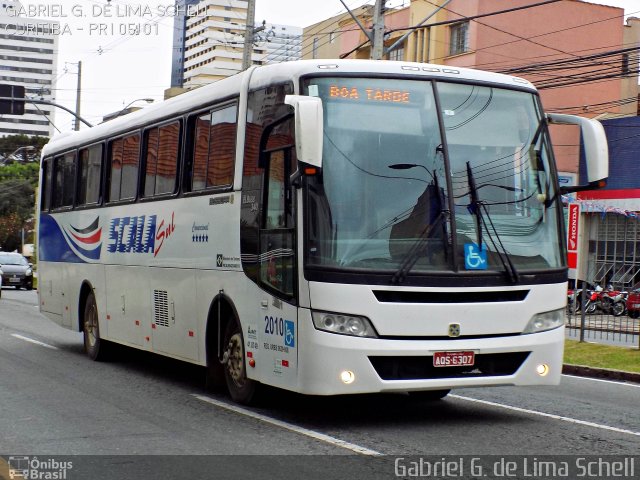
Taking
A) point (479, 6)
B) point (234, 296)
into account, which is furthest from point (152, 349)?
point (479, 6)

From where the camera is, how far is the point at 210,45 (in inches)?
2810

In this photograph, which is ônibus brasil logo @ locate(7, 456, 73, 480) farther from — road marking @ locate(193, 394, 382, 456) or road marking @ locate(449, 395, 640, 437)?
road marking @ locate(449, 395, 640, 437)

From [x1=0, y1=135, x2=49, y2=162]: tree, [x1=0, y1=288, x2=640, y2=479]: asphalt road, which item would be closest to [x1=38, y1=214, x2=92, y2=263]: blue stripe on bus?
[x1=0, y1=288, x2=640, y2=479]: asphalt road

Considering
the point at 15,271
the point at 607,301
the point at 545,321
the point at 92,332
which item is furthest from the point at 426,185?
the point at 15,271

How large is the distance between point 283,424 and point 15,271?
35991mm

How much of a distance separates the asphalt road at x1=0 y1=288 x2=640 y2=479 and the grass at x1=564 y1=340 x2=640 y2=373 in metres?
2.21

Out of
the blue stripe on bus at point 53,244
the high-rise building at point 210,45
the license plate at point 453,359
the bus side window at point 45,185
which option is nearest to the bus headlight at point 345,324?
the license plate at point 453,359

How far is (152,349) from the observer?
520 inches

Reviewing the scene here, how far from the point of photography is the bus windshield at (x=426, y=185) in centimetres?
902

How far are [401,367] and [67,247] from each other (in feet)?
30.2

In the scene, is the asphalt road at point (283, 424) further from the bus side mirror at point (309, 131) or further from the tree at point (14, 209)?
the tree at point (14, 209)

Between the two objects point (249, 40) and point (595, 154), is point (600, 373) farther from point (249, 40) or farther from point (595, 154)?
point (249, 40)

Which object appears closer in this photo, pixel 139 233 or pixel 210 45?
pixel 139 233

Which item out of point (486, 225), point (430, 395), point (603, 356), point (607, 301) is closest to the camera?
point (486, 225)
